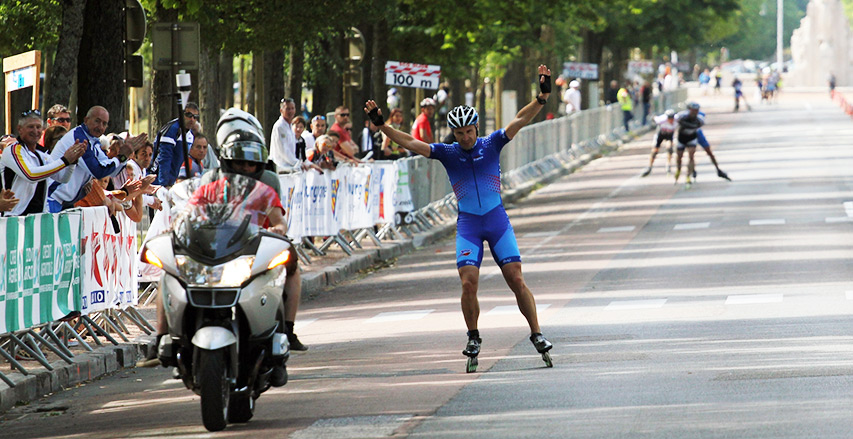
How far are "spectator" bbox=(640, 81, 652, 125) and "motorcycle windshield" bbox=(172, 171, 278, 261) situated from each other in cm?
5282

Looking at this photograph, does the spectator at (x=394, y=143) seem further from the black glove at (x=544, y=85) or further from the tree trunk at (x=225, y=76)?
the black glove at (x=544, y=85)

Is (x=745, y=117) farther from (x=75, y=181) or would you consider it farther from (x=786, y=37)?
(x=786, y=37)

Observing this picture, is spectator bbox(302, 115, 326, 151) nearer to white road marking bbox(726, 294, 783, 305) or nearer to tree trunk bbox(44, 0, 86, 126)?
tree trunk bbox(44, 0, 86, 126)

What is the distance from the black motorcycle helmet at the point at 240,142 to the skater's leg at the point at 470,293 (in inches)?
92.0

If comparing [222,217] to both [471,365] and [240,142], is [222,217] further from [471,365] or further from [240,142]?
[471,365]

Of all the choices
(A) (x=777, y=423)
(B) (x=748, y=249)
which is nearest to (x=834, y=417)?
(A) (x=777, y=423)

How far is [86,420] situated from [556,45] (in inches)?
1562

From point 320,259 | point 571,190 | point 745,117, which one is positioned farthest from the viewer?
point 745,117

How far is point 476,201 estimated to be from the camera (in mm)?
11375

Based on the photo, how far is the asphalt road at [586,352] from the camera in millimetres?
8844

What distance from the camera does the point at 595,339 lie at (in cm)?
1260

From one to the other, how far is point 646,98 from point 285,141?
42.7m

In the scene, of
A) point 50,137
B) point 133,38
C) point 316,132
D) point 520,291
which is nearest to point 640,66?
point 316,132

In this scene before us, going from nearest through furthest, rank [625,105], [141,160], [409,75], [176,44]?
[141,160], [176,44], [409,75], [625,105]
